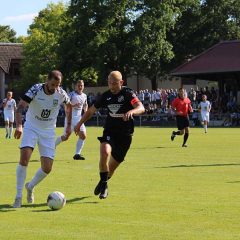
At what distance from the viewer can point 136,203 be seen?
10.6 m

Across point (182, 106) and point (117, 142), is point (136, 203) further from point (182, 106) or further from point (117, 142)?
point (182, 106)

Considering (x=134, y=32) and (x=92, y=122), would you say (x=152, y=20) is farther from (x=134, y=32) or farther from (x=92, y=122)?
(x=92, y=122)

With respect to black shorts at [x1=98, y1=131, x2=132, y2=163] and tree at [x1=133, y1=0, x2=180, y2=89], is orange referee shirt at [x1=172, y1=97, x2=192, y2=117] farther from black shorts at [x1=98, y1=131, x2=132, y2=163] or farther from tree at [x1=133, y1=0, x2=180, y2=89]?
tree at [x1=133, y1=0, x2=180, y2=89]

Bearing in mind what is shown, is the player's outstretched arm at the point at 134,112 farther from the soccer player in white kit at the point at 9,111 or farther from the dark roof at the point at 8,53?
the dark roof at the point at 8,53

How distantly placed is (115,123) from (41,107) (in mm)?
1275

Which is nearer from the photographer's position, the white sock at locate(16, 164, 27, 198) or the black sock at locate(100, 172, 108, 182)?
the white sock at locate(16, 164, 27, 198)

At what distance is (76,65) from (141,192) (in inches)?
2070

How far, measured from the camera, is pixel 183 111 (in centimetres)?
2472

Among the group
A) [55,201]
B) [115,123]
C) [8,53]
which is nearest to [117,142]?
[115,123]

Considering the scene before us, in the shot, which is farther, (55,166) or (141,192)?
(55,166)

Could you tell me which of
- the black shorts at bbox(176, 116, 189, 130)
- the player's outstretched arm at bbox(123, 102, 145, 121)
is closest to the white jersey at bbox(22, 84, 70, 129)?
the player's outstretched arm at bbox(123, 102, 145, 121)

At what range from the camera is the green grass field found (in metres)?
8.40

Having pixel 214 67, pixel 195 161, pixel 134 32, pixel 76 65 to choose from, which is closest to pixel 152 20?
pixel 134 32

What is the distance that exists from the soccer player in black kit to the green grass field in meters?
0.49
